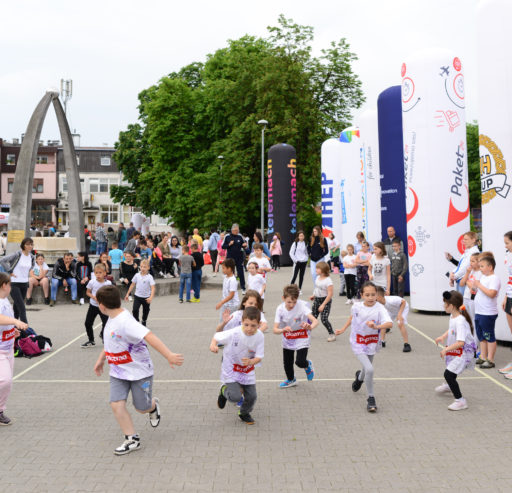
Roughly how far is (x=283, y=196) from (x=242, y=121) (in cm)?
809

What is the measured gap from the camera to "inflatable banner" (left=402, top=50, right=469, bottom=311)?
13.9 metres

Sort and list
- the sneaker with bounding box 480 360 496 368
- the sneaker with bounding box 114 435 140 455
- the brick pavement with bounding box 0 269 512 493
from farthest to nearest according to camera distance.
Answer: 1. the sneaker with bounding box 480 360 496 368
2. the sneaker with bounding box 114 435 140 455
3. the brick pavement with bounding box 0 269 512 493

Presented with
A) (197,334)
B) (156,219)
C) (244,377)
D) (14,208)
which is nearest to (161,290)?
(14,208)

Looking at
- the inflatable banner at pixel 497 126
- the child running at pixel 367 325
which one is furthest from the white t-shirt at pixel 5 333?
the inflatable banner at pixel 497 126

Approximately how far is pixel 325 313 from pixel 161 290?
389 inches

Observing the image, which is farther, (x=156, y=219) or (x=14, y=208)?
(x=156, y=219)

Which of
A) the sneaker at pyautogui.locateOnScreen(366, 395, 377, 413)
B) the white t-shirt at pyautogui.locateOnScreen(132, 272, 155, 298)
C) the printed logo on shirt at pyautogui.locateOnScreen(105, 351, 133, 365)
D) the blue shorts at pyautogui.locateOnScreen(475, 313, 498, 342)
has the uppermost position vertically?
the white t-shirt at pyautogui.locateOnScreen(132, 272, 155, 298)

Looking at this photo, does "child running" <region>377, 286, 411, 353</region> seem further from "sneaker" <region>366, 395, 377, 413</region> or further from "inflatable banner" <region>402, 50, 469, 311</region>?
"inflatable banner" <region>402, 50, 469, 311</region>

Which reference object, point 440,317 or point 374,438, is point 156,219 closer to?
point 440,317

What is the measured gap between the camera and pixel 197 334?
12.3 metres

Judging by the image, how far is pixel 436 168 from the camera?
13930 mm

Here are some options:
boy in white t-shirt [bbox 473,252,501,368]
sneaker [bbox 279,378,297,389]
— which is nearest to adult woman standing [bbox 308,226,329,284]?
boy in white t-shirt [bbox 473,252,501,368]

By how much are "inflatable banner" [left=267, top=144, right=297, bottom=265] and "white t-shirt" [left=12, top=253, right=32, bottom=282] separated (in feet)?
67.7

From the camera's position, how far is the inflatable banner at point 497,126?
34.7ft
